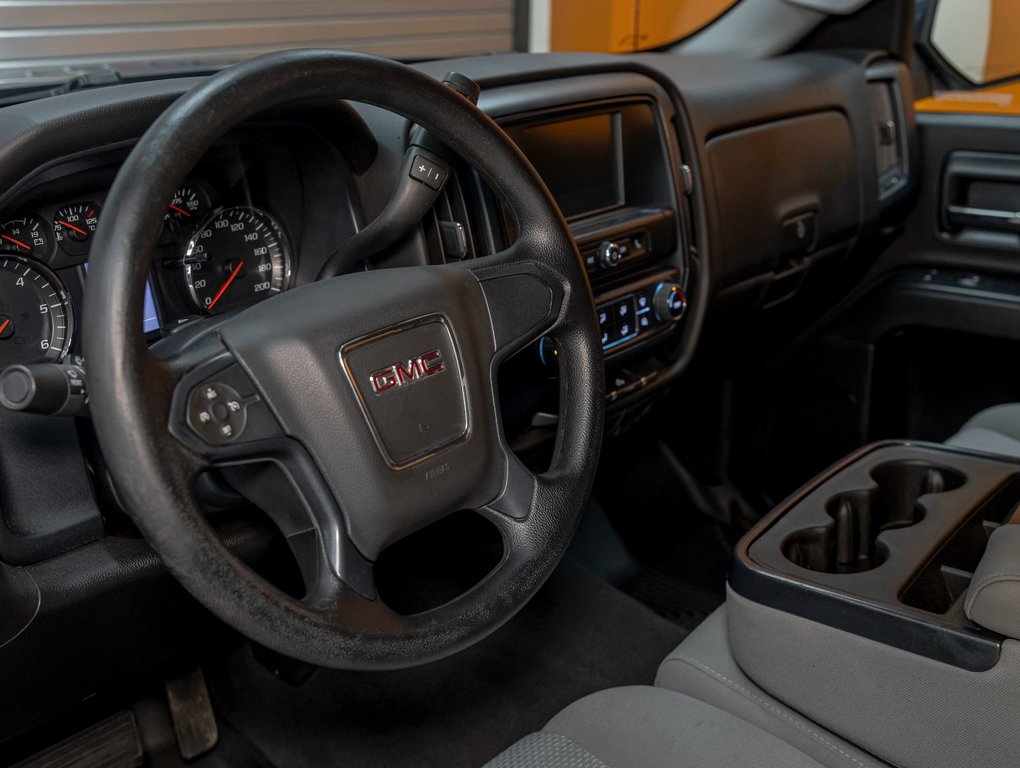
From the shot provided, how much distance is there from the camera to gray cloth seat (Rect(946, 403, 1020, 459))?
1.49 meters

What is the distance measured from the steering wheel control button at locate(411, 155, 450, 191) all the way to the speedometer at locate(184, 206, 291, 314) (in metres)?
→ 0.19

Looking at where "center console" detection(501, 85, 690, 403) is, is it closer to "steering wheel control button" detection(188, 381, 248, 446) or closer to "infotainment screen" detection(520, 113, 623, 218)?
"infotainment screen" detection(520, 113, 623, 218)

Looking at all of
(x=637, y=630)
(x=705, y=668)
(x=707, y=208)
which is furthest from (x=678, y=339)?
(x=705, y=668)

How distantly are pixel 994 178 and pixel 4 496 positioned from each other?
1.82m

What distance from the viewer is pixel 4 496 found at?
0.96m

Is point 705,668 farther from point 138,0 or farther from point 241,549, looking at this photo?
point 138,0

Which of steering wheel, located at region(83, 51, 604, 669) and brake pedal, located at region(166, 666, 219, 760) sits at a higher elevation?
steering wheel, located at region(83, 51, 604, 669)

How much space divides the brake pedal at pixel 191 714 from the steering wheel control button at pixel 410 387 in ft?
2.81

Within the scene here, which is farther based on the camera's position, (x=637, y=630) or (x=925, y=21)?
(x=925, y=21)

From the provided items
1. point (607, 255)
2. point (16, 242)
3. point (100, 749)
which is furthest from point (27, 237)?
point (100, 749)

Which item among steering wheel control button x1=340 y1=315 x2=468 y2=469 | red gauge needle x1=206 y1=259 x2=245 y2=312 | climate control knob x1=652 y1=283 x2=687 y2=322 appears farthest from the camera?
climate control knob x1=652 y1=283 x2=687 y2=322

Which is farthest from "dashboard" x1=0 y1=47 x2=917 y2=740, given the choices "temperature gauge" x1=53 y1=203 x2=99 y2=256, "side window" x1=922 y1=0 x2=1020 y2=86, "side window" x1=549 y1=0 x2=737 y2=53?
"side window" x1=549 y1=0 x2=737 y2=53

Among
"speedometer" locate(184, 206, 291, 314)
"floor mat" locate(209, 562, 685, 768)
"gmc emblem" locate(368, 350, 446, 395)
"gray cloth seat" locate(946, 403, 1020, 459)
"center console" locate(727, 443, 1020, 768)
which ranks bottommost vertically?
"floor mat" locate(209, 562, 685, 768)

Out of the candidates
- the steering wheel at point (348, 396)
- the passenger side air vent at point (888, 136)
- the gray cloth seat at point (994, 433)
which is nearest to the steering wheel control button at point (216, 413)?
the steering wheel at point (348, 396)
